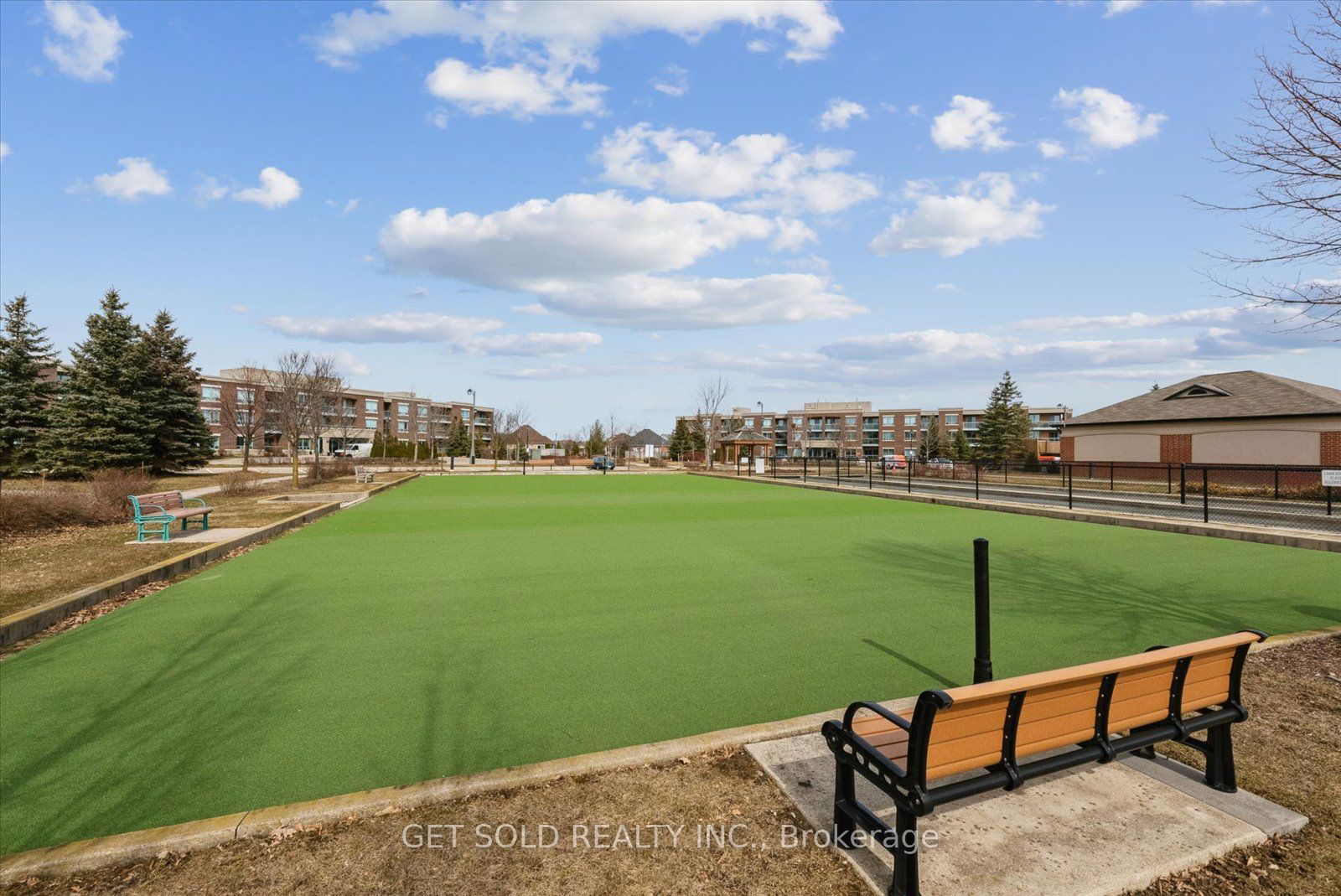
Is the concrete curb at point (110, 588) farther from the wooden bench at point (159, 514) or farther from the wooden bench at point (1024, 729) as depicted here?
the wooden bench at point (1024, 729)

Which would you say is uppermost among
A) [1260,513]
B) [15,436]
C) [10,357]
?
→ [10,357]

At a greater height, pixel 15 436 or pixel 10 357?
pixel 10 357

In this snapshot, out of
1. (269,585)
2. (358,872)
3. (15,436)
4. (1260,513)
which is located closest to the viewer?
(358,872)

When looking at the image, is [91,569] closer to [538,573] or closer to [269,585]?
[269,585]

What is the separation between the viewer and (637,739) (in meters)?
4.10

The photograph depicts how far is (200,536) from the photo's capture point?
39.1ft

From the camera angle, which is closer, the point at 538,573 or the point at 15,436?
the point at 538,573

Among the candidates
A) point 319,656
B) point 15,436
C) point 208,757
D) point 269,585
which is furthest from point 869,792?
point 15,436

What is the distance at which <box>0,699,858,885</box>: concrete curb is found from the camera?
290cm

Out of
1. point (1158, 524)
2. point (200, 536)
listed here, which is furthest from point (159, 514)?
point (1158, 524)

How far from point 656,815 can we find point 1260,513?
20.2 metres

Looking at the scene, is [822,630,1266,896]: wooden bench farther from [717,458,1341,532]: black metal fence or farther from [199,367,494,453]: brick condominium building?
[199,367,494,453]: brick condominium building

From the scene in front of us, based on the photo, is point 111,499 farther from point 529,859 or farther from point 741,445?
point 741,445

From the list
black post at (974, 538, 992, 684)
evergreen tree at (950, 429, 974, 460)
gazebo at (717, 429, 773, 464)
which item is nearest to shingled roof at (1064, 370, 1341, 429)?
gazebo at (717, 429, 773, 464)
